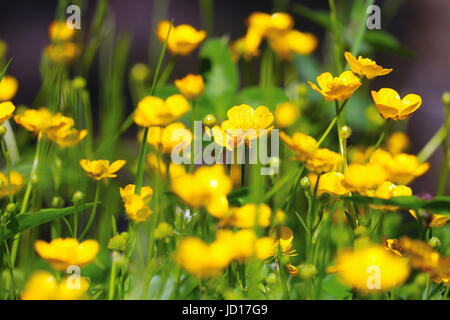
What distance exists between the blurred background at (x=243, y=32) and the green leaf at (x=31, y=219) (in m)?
1.01

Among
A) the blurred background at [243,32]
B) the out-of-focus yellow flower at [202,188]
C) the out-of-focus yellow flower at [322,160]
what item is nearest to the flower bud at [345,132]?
the out-of-focus yellow flower at [322,160]

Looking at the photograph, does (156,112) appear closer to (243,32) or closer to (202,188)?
(202,188)

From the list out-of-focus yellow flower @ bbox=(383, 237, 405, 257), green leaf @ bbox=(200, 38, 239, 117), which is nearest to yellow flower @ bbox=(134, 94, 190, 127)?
out-of-focus yellow flower @ bbox=(383, 237, 405, 257)

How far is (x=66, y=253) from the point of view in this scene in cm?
41

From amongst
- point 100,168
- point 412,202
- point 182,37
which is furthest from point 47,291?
point 182,37

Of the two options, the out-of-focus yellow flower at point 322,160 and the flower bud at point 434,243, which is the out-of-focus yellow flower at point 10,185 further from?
the flower bud at point 434,243

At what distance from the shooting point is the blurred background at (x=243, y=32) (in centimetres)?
146

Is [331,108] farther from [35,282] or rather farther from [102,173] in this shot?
[35,282]

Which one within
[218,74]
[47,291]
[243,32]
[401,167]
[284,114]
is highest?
[243,32]

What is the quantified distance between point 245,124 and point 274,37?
1.14 feet

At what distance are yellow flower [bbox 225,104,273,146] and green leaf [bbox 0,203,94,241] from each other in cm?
14

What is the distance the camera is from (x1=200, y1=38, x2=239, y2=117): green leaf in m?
0.88

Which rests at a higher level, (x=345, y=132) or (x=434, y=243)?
(x=345, y=132)
